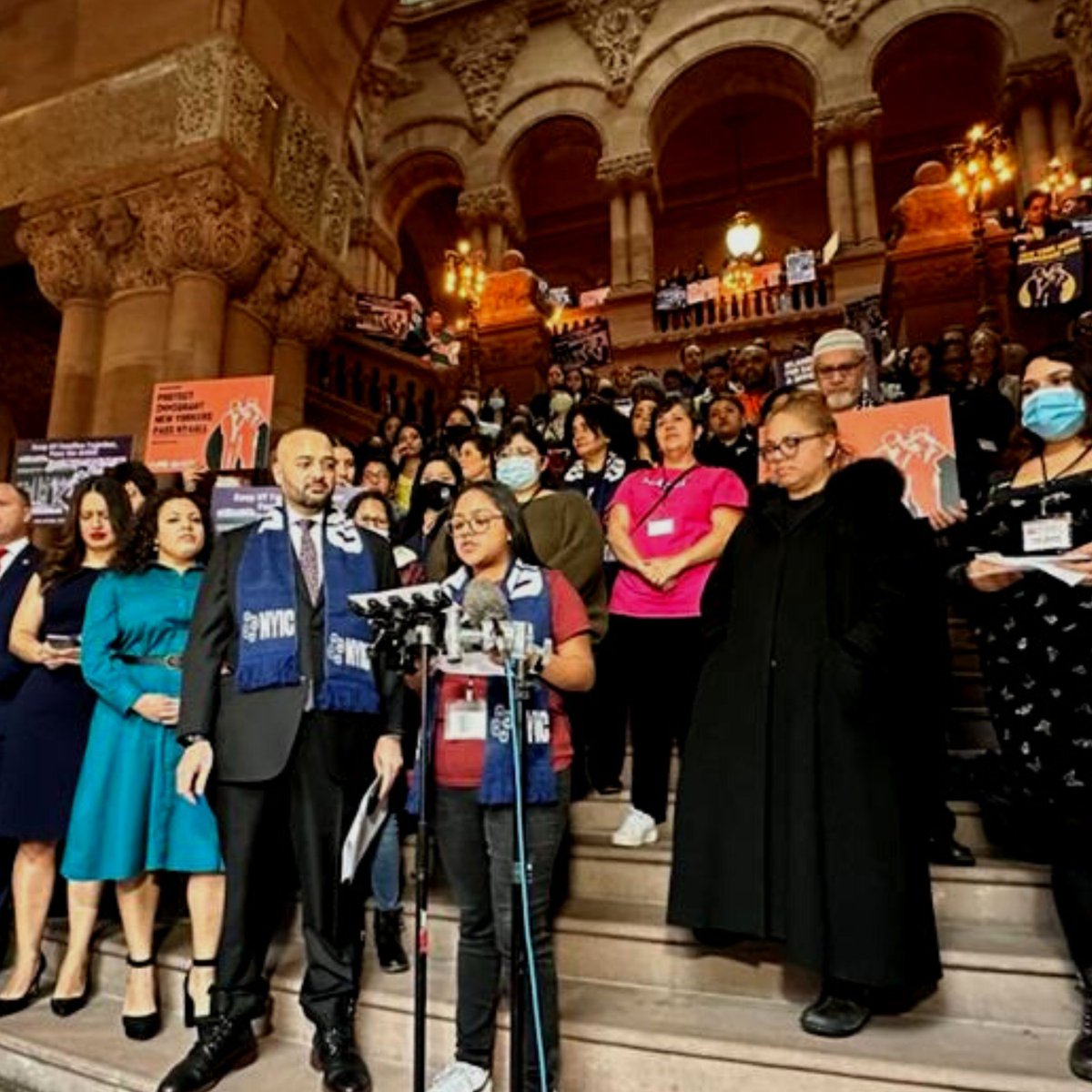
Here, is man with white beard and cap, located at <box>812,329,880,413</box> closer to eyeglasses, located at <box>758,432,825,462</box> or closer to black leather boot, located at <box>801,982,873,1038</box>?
eyeglasses, located at <box>758,432,825,462</box>

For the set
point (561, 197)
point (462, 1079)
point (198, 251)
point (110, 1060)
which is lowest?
point (110, 1060)

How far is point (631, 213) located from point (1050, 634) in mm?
15544

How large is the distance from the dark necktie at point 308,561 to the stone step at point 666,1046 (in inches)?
47.7

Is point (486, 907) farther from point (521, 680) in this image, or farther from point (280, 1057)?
point (280, 1057)

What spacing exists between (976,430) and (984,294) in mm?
5878

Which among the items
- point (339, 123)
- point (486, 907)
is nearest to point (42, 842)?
point (486, 907)

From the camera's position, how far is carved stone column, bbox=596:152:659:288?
16.2m

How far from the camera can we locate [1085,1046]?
1966 millimetres

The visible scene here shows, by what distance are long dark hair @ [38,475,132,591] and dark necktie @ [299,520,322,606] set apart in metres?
0.92

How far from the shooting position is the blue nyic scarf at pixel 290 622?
2.41 metres

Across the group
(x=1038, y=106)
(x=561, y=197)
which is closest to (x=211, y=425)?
(x=1038, y=106)

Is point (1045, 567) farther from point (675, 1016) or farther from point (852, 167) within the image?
point (852, 167)

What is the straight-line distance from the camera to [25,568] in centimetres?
339

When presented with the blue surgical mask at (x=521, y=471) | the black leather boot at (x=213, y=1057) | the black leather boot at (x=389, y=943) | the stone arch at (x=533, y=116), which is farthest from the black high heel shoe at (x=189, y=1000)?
the stone arch at (x=533, y=116)
